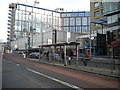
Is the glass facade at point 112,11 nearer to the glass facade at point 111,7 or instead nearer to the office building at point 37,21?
the glass facade at point 111,7

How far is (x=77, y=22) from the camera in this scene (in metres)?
122

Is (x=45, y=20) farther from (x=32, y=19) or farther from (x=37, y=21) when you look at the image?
(x=32, y=19)

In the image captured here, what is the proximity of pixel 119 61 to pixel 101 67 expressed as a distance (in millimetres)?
1983

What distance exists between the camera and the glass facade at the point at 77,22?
119250 millimetres

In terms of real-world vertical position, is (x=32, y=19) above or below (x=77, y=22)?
above

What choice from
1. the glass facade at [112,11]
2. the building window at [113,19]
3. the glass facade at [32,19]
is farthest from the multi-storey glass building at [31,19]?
the building window at [113,19]

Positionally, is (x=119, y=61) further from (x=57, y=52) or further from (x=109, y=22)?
(x=109, y=22)

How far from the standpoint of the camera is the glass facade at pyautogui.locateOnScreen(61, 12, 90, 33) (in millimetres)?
119250

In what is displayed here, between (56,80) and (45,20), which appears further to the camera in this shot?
(45,20)

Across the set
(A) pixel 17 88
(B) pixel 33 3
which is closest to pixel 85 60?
(A) pixel 17 88

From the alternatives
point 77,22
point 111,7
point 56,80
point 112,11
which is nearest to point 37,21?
point 77,22

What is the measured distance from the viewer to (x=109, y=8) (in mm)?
35031

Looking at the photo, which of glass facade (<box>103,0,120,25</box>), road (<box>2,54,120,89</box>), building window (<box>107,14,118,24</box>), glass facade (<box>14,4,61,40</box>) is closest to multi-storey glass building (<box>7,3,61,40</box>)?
glass facade (<box>14,4,61,40</box>)

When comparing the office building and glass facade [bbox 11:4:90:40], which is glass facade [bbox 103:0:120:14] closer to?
the office building
